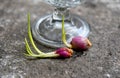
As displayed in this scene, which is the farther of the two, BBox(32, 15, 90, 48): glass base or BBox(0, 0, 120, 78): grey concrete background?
BBox(32, 15, 90, 48): glass base

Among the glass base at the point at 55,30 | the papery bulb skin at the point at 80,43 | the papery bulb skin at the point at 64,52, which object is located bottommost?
the papery bulb skin at the point at 64,52

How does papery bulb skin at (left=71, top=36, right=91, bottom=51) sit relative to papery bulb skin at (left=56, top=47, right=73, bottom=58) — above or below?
above

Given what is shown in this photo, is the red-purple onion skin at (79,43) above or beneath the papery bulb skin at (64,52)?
above

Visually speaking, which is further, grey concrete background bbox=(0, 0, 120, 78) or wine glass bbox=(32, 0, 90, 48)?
wine glass bbox=(32, 0, 90, 48)

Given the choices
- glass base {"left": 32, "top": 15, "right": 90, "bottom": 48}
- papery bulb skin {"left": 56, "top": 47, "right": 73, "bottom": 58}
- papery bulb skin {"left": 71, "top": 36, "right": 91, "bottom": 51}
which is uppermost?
glass base {"left": 32, "top": 15, "right": 90, "bottom": 48}

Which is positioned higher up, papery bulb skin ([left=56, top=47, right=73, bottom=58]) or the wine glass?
the wine glass
